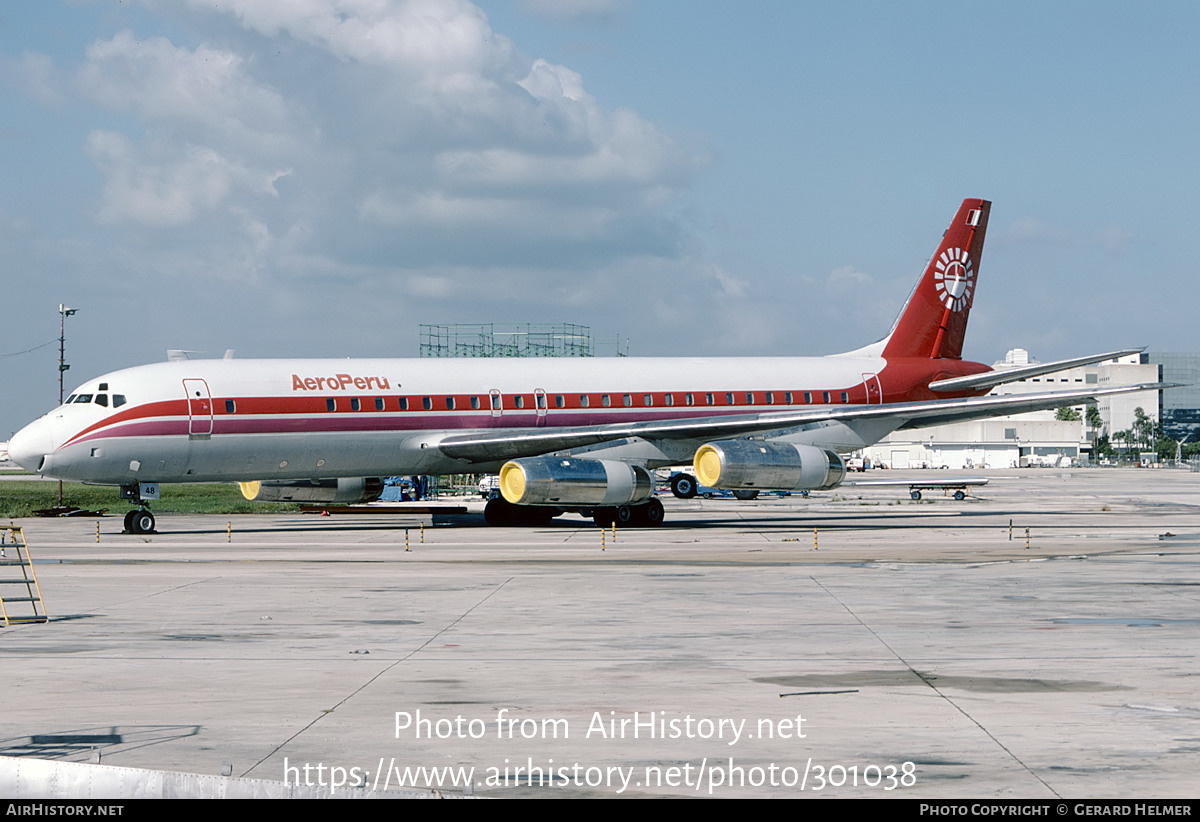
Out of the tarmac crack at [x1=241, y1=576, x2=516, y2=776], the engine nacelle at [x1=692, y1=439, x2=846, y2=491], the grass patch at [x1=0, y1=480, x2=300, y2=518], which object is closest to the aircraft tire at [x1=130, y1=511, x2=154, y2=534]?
the grass patch at [x1=0, y1=480, x2=300, y2=518]

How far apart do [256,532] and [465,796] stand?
29253mm

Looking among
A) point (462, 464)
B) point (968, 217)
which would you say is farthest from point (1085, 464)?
point (462, 464)

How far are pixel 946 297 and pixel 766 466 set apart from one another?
39.2 feet

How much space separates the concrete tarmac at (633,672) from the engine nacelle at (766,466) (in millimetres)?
7723

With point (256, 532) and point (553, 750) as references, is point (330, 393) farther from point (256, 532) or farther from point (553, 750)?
point (553, 750)

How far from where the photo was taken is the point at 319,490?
39.4 metres

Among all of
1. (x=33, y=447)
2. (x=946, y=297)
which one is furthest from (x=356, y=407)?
(x=946, y=297)

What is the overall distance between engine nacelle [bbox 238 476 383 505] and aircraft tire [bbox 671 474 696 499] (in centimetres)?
1835

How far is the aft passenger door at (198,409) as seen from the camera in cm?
3234

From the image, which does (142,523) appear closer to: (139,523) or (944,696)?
(139,523)

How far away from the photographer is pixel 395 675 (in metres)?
12.0

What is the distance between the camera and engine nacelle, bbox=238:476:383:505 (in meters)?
39.0

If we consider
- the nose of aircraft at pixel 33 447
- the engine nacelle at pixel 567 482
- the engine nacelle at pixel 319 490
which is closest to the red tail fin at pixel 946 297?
the engine nacelle at pixel 567 482

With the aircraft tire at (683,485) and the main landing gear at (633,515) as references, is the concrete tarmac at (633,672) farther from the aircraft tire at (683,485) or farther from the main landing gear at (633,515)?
the aircraft tire at (683,485)
